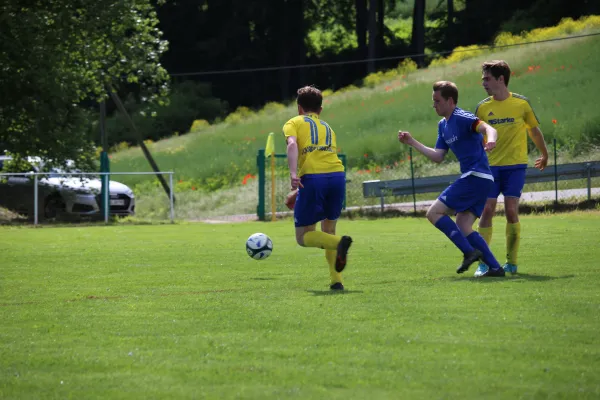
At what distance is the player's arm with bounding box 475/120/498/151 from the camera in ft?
28.2

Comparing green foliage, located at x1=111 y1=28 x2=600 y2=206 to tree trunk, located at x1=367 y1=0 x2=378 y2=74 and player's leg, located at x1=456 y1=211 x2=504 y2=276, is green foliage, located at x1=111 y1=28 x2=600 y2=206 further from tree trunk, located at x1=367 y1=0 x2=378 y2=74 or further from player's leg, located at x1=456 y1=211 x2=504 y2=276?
player's leg, located at x1=456 y1=211 x2=504 y2=276

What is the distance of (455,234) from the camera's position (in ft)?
30.6

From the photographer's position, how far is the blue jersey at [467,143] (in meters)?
9.38

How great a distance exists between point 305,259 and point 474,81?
3389cm

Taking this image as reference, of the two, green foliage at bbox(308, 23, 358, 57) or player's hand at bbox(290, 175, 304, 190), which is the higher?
green foliage at bbox(308, 23, 358, 57)

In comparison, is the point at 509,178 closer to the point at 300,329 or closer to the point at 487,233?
the point at 487,233

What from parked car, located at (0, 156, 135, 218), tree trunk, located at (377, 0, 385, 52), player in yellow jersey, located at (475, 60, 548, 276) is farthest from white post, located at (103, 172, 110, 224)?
tree trunk, located at (377, 0, 385, 52)

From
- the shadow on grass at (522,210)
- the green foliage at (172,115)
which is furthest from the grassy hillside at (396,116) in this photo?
the shadow on grass at (522,210)

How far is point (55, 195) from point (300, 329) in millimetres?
19984

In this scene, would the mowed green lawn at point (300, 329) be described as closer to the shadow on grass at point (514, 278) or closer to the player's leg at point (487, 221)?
the shadow on grass at point (514, 278)

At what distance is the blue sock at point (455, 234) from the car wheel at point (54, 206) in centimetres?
1770

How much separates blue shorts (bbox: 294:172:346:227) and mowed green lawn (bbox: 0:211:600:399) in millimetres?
695

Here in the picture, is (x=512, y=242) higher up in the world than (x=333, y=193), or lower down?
lower down

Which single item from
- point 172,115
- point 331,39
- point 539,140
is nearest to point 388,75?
point 172,115
